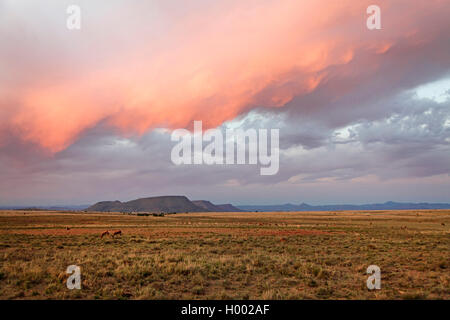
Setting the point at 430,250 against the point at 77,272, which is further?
the point at 430,250

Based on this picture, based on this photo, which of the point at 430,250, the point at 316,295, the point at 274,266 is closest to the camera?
the point at 316,295

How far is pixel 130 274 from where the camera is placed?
13133mm

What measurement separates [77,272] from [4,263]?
6.35 metres

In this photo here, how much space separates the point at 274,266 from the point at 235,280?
135 inches
